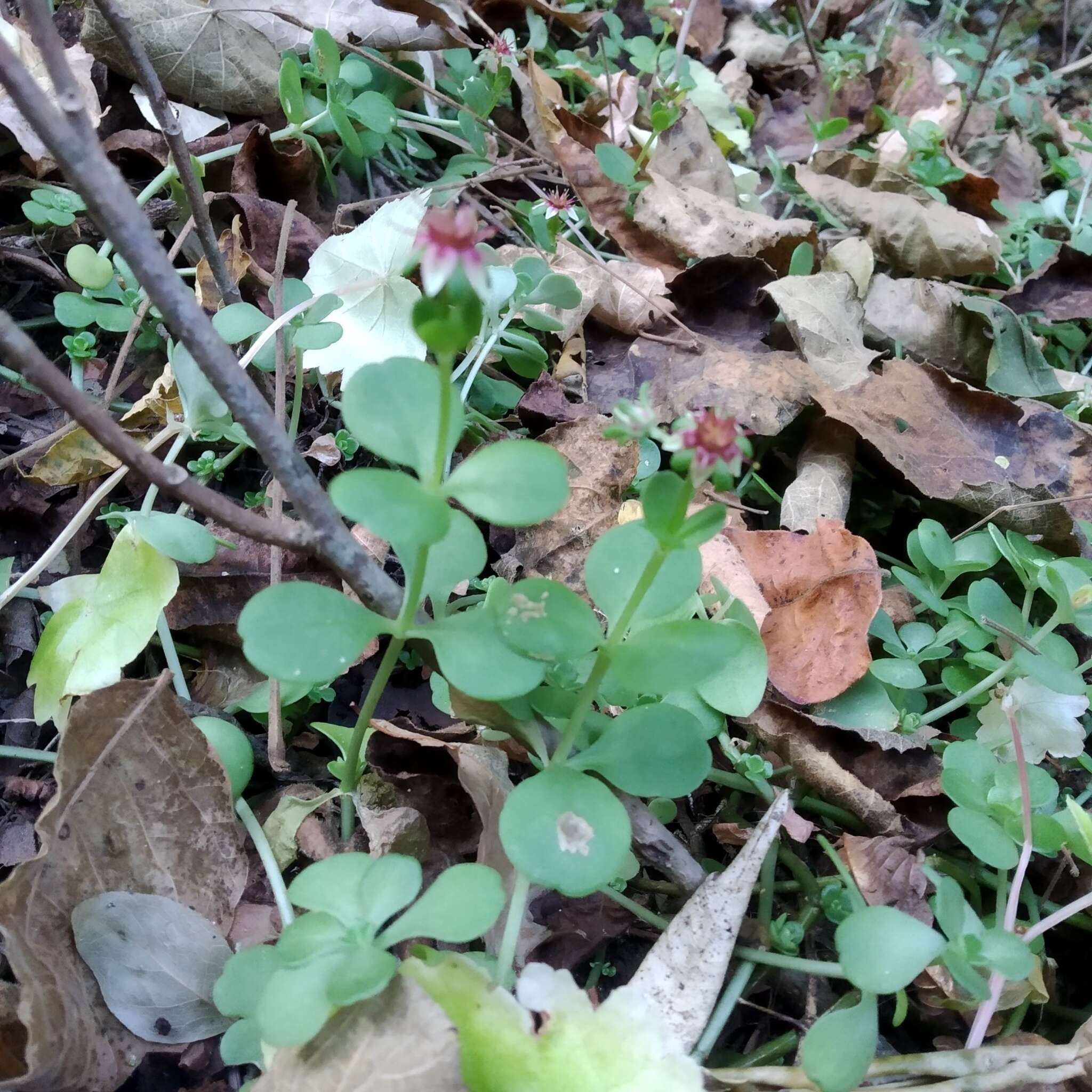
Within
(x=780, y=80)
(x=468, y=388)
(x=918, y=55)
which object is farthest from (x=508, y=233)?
(x=918, y=55)

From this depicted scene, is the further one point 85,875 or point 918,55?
point 918,55

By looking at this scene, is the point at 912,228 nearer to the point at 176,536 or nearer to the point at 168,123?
the point at 168,123

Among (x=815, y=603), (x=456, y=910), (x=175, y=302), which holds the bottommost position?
(x=815, y=603)

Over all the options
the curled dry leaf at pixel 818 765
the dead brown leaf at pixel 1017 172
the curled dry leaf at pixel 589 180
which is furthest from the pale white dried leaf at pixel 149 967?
the dead brown leaf at pixel 1017 172

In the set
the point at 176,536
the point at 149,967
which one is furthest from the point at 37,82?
the point at 149,967

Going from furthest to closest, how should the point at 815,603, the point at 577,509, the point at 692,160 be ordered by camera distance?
the point at 692,160
the point at 577,509
the point at 815,603

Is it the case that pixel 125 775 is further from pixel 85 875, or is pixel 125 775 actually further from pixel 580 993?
pixel 580 993

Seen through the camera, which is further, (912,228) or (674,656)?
(912,228)
